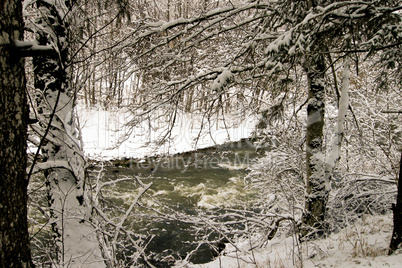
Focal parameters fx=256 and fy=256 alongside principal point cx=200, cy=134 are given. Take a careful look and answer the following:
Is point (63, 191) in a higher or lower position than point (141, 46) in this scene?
lower

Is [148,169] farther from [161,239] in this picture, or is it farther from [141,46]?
[141,46]

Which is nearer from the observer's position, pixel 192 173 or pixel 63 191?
pixel 63 191

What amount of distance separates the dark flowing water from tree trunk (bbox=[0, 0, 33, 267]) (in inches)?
217

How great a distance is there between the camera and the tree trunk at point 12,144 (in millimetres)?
1357

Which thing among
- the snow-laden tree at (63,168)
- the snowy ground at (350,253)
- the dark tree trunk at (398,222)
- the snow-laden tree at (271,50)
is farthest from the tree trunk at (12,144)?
the dark tree trunk at (398,222)

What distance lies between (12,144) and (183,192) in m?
9.85

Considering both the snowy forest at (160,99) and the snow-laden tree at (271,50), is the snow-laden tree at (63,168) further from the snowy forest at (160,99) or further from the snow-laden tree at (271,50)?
the snow-laden tree at (271,50)

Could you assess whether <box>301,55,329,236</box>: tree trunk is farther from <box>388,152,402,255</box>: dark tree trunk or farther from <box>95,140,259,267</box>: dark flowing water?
<box>95,140,259,267</box>: dark flowing water

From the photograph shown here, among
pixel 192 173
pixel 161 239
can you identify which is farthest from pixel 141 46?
pixel 192 173

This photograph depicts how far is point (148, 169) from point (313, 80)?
10.5 meters

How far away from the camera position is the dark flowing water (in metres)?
7.70

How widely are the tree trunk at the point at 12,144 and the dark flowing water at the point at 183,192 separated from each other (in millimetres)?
5501

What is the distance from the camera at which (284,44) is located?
2.99 m

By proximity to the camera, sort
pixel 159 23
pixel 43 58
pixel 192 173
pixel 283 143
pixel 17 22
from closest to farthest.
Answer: pixel 17 22
pixel 43 58
pixel 159 23
pixel 283 143
pixel 192 173
